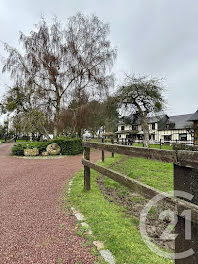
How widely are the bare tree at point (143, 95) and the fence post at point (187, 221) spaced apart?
1283 cm

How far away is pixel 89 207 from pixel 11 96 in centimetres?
1532

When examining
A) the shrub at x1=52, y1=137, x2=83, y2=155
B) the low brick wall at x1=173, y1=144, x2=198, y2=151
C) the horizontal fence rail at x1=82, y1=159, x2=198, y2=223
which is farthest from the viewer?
the shrub at x1=52, y1=137, x2=83, y2=155

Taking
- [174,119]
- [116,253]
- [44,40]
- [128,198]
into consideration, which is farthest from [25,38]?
[174,119]

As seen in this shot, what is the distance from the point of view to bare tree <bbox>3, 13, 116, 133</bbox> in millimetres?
12797

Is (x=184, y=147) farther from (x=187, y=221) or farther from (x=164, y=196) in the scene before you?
(x=187, y=221)

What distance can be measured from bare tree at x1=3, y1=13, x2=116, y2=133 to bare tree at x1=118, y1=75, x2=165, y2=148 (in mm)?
2154

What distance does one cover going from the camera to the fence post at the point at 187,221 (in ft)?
4.27

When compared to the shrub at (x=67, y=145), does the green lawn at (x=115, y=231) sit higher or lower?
lower

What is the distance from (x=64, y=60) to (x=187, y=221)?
48.4 ft

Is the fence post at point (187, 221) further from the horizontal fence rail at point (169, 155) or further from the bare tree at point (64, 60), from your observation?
the bare tree at point (64, 60)

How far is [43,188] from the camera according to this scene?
4.36 m

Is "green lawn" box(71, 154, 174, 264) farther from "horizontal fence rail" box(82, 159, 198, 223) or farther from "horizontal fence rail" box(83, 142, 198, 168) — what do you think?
"horizontal fence rail" box(83, 142, 198, 168)

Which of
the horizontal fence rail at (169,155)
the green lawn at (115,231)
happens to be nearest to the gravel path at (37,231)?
the green lawn at (115,231)

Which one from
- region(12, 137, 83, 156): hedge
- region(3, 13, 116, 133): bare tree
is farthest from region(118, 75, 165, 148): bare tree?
region(12, 137, 83, 156): hedge
